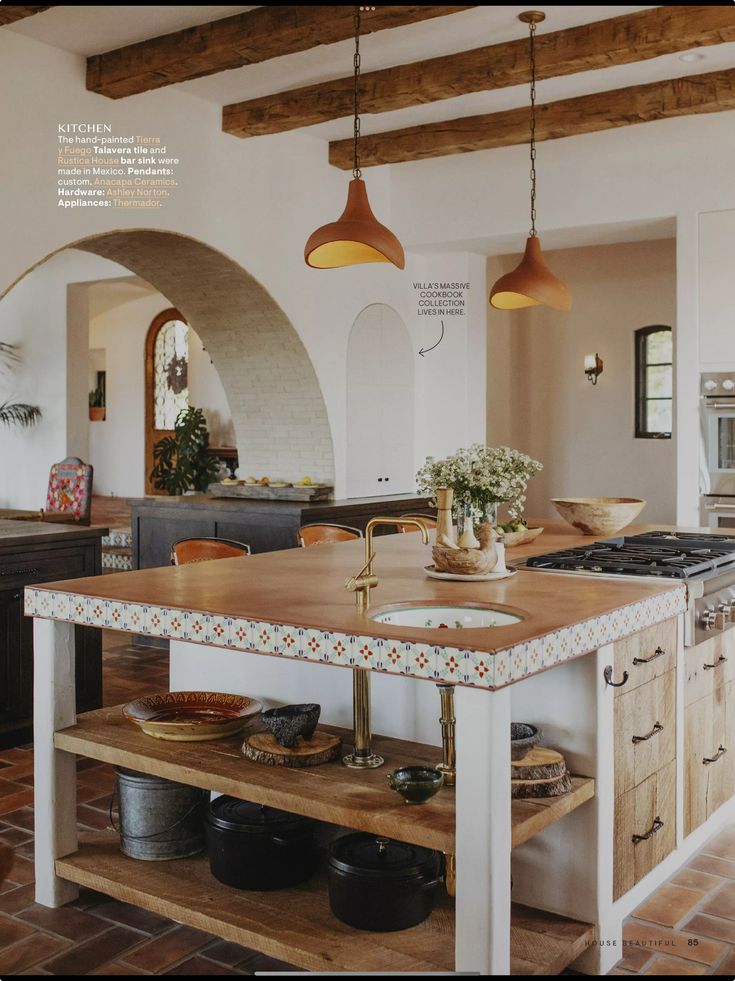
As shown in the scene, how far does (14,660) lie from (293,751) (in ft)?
7.74

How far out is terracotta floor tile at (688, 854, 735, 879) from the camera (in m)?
3.48

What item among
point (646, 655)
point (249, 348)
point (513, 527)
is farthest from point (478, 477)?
point (249, 348)

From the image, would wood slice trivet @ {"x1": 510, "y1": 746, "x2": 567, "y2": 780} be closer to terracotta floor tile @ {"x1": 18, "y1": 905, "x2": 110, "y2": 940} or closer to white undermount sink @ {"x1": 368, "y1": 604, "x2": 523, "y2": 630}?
white undermount sink @ {"x1": 368, "y1": 604, "x2": 523, "y2": 630}

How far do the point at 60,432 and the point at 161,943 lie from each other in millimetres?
9050

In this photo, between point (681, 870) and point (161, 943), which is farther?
point (681, 870)

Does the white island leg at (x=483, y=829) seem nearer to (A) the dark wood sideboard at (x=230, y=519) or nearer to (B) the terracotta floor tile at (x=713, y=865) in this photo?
(B) the terracotta floor tile at (x=713, y=865)

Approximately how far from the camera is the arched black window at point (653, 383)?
35.9 ft

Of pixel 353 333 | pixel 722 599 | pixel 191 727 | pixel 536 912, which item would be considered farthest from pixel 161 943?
pixel 353 333

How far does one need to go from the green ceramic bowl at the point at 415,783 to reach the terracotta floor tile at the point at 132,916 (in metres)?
0.90

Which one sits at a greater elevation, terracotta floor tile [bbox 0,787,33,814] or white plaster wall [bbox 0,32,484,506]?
white plaster wall [bbox 0,32,484,506]

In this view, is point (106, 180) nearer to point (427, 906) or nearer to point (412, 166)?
point (412, 166)

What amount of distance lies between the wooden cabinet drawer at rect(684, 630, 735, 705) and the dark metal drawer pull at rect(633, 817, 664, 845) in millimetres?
455

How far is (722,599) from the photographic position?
3.69m

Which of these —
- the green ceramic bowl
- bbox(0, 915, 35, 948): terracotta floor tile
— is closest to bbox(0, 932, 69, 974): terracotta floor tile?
bbox(0, 915, 35, 948): terracotta floor tile
